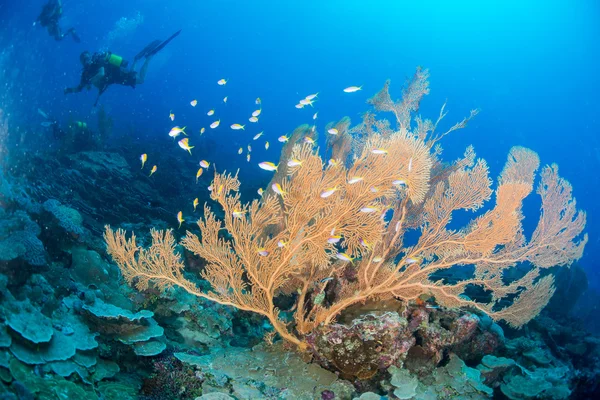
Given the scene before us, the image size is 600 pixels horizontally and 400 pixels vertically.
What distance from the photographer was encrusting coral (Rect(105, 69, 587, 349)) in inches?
180

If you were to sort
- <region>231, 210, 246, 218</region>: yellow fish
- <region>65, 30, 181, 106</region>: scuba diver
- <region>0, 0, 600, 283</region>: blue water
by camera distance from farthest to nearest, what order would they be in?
<region>0, 0, 600, 283</region>: blue water
<region>65, 30, 181, 106</region>: scuba diver
<region>231, 210, 246, 218</region>: yellow fish

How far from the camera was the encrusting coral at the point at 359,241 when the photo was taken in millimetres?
4562

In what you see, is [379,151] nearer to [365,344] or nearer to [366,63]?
[365,344]

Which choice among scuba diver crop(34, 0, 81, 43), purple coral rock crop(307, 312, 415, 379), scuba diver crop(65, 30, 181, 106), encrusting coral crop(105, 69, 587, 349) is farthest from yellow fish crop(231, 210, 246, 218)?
scuba diver crop(34, 0, 81, 43)

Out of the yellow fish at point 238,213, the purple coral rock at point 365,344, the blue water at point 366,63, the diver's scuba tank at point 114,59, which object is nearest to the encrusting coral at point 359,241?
the yellow fish at point 238,213

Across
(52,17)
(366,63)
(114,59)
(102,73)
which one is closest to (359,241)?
(102,73)

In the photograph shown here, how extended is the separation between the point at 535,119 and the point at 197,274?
12798cm

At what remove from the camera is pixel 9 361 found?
306cm

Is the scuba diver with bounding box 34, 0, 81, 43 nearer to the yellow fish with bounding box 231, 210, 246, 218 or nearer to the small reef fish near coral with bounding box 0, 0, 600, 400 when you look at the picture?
the small reef fish near coral with bounding box 0, 0, 600, 400

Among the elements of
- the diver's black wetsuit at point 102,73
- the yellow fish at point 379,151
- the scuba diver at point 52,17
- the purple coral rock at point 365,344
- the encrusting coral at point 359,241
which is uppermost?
the scuba diver at point 52,17

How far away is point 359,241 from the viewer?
469 centimetres

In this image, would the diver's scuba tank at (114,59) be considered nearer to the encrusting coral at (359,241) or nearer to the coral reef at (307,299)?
the coral reef at (307,299)

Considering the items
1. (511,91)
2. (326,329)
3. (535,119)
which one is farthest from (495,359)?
(511,91)

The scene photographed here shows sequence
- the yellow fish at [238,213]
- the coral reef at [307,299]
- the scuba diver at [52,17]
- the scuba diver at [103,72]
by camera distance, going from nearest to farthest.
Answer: the coral reef at [307,299] → the yellow fish at [238,213] → the scuba diver at [103,72] → the scuba diver at [52,17]
